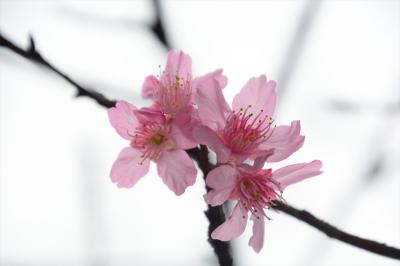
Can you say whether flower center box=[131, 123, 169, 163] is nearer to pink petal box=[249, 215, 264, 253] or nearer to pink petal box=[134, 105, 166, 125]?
pink petal box=[134, 105, 166, 125]

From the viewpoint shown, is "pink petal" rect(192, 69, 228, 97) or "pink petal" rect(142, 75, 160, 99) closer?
"pink petal" rect(192, 69, 228, 97)

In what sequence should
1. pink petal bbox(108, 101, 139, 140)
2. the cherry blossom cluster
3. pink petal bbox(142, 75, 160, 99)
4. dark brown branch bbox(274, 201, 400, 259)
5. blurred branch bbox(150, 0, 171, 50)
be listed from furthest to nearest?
blurred branch bbox(150, 0, 171, 50), pink petal bbox(142, 75, 160, 99), pink petal bbox(108, 101, 139, 140), the cherry blossom cluster, dark brown branch bbox(274, 201, 400, 259)

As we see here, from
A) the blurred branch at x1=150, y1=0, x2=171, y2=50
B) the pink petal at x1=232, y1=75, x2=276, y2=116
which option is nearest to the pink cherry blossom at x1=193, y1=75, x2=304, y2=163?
the pink petal at x1=232, y1=75, x2=276, y2=116

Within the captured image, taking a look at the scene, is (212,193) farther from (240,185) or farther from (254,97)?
(254,97)

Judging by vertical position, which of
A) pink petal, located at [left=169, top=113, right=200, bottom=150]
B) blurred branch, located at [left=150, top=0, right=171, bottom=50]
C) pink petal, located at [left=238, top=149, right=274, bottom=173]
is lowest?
pink petal, located at [left=238, top=149, right=274, bottom=173]

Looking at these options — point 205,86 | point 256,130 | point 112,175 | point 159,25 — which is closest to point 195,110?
point 205,86

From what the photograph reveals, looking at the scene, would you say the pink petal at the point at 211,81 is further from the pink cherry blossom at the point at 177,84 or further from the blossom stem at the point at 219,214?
the blossom stem at the point at 219,214

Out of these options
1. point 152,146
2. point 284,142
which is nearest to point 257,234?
point 284,142

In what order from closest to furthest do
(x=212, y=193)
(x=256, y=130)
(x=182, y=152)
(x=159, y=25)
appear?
Answer: (x=212, y=193), (x=182, y=152), (x=256, y=130), (x=159, y=25)
